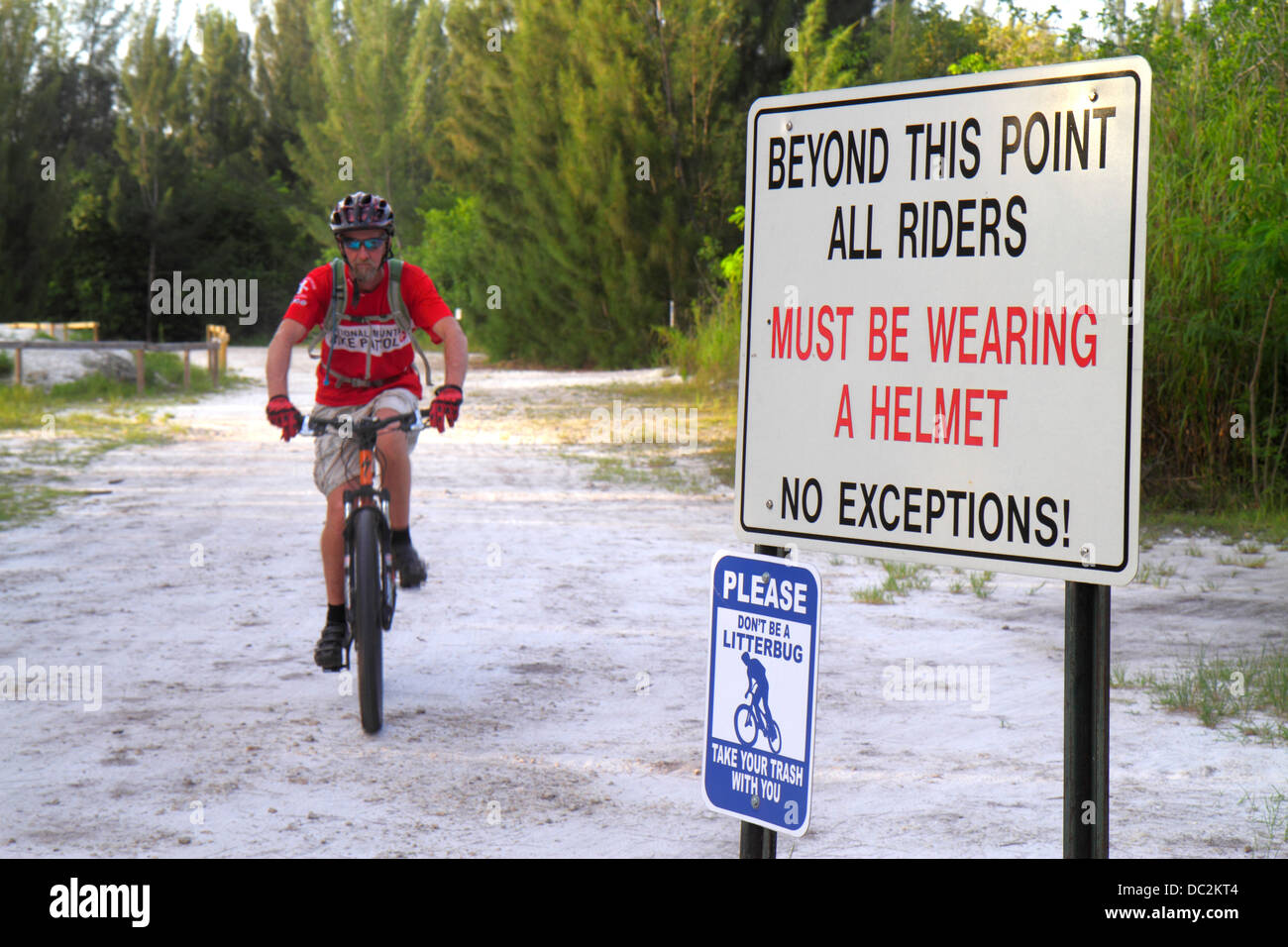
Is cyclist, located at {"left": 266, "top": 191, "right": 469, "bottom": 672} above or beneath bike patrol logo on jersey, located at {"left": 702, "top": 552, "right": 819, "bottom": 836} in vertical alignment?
above

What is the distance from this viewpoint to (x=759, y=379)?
235 centimetres

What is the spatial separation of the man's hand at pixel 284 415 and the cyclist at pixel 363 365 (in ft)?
0.16

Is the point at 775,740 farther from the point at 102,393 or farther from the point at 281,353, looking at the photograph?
the point at 102,393

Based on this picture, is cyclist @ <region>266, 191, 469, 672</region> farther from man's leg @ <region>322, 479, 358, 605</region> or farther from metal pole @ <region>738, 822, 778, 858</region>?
metal pole @ <region>738, 822, 778, 858</region>

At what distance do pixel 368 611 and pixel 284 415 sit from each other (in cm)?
77

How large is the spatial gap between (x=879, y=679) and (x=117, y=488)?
7.89 meters

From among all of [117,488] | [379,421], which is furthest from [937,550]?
[117,488]

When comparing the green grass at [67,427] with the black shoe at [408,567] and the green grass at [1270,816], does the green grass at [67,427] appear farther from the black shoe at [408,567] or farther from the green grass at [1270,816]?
the green grass at [1270,816]

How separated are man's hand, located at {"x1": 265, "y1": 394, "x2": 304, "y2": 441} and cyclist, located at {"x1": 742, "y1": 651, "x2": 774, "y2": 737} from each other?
2920 millimetres

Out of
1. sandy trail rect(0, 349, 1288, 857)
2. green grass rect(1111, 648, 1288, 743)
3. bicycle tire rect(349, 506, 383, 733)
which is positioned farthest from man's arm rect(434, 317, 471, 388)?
green grass rect(1111, 648, 1288, 743)

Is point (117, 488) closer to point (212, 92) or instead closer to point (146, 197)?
point (146, 197)

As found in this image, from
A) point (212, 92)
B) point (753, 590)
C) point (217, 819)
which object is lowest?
point (217, 819)

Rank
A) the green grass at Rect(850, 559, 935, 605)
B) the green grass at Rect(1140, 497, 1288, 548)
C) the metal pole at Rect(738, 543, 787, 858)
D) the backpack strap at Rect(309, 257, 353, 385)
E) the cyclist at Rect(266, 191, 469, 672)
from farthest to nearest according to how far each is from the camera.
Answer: the green grass at Rect(1140, 497, 1288, 548) → the green grass at Rect(850, 559, 935, 605) → the backpack strap at Rect(309, 257, 353, 385) → the cyclist at Rect(266, 191, 469, 672) → the metal pole at Rect(738, 543, 787, 858)

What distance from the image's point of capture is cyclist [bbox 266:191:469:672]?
5023mm
